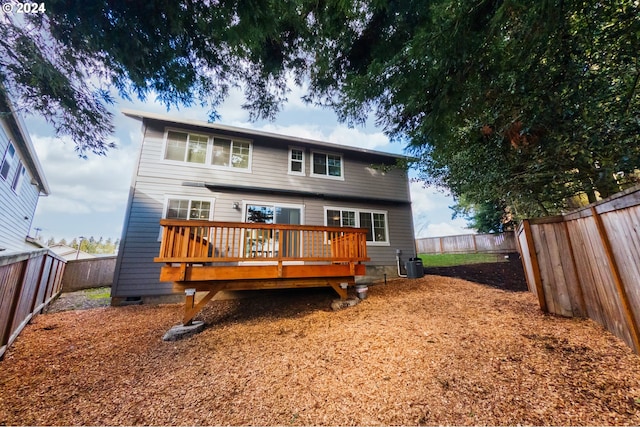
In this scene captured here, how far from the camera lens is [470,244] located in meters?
15.3

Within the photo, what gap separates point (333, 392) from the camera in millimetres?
2230

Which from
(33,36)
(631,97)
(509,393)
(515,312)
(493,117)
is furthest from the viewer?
(493,117)

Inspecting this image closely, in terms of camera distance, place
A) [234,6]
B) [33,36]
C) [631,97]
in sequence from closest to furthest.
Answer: [631,97]
[234,6]
[33,36]

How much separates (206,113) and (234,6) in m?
2.34

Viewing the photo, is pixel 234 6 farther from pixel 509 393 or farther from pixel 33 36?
pixel 509 393

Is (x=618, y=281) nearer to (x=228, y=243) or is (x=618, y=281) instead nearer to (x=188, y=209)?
(x=228, y=243)

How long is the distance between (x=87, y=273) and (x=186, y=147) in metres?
8.24

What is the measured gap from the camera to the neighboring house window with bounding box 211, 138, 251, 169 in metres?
7.78

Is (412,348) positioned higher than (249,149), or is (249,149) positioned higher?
(249,149)

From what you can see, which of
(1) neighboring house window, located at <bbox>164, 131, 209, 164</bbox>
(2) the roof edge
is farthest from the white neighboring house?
(1) neighboring house window, located at <bbox>164, 131, 209, 164</bbox>

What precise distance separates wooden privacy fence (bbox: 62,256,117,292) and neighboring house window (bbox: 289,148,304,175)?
29.5 feet

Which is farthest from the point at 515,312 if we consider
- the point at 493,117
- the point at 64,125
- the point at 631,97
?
the point at 64,125

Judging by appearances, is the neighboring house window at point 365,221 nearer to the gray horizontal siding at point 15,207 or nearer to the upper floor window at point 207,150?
the upper floor window at point 207,150

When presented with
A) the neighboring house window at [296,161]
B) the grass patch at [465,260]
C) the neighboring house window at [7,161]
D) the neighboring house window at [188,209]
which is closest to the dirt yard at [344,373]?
the neighboring house window at [188,209]
